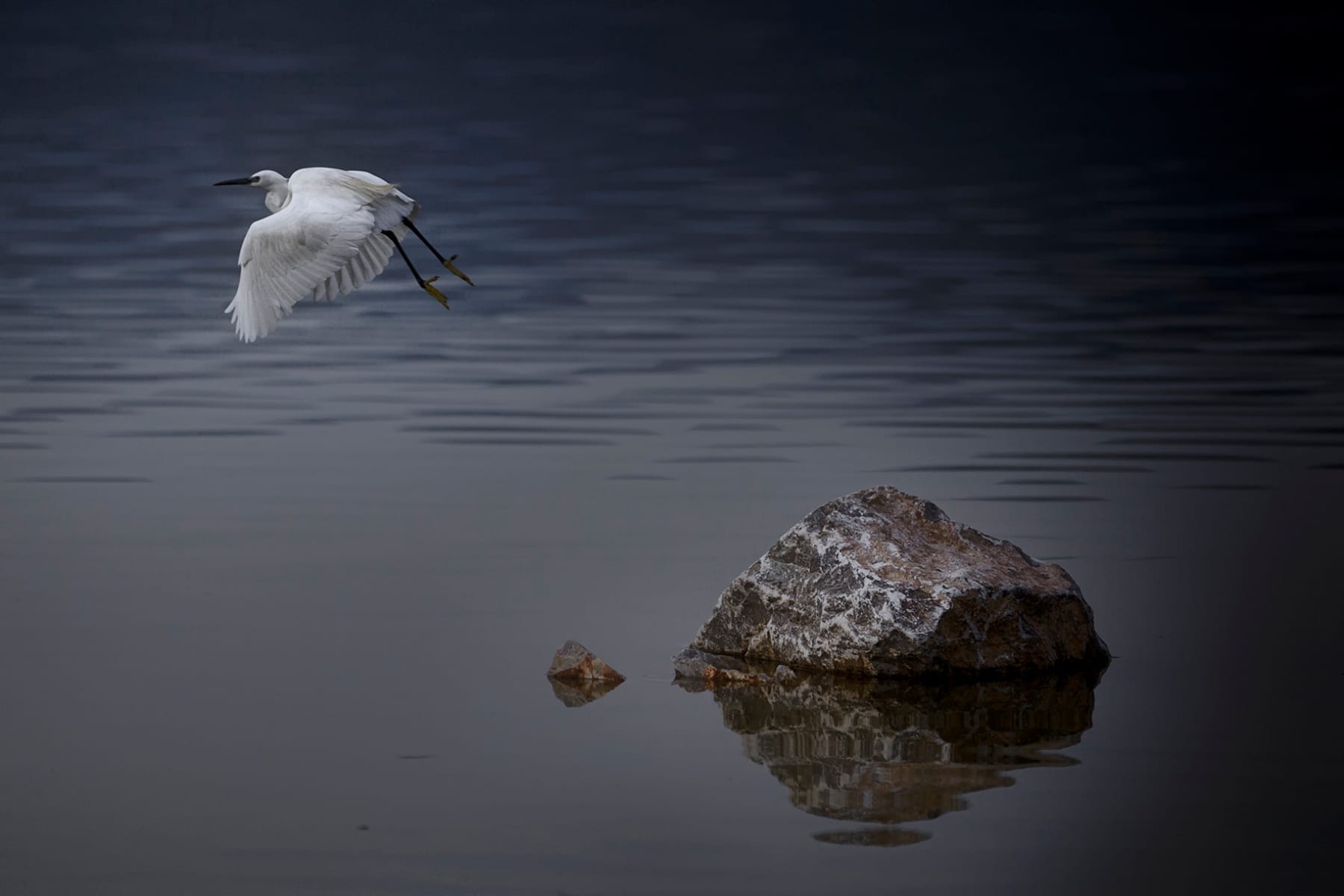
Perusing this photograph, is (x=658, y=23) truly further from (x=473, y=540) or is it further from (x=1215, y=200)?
(x=473, y=540)

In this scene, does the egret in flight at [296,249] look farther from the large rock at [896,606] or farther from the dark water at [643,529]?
the large rock at [896,606]

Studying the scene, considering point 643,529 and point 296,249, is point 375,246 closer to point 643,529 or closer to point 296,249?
point 296,249

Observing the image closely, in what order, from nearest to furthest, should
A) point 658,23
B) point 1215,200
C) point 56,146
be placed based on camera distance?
point 1215,200 → point 56,146 → point 658,23

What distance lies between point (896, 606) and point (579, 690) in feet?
3.49

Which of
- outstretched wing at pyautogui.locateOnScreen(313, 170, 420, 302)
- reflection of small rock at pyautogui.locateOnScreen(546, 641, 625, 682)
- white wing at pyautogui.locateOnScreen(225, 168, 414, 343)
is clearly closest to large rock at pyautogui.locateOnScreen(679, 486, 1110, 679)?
reflection of small rock at pyautogui.locateOnScreen(546, 641, 625, 682)

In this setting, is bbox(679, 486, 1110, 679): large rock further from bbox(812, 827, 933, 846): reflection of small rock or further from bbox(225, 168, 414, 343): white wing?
bbox(225, 168, 414, 343): white wing

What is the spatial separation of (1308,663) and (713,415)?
6.34m

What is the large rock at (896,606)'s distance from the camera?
6.85 m

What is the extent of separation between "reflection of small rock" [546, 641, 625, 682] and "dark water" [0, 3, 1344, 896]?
8 centimetres

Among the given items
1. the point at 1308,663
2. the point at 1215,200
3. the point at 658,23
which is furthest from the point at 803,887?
the point at 658,23

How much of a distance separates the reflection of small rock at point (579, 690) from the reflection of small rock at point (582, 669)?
1 centimetres

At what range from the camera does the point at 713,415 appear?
13.1 meters

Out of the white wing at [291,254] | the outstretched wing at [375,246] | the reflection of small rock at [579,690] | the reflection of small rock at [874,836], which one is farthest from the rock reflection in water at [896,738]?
the outstretched wing at [375,246]

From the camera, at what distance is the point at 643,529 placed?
31.0ft
